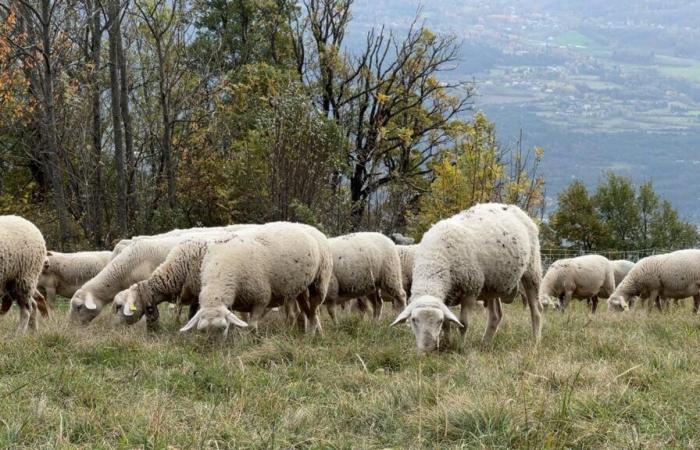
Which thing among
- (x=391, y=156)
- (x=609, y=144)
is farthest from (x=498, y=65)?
(x=391, y=156)

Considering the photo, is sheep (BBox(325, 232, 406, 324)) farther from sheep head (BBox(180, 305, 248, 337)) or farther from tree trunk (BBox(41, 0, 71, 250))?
tree trunk (BBox(41, 0, 71, 250))

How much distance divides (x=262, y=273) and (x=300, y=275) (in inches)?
21.2

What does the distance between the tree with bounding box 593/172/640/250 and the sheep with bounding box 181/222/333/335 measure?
57557 mm

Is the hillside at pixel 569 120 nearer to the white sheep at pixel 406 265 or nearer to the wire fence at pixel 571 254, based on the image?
the wire fence at pixel 571 254

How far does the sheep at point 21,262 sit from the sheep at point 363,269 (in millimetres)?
3948

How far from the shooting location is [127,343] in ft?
24.2

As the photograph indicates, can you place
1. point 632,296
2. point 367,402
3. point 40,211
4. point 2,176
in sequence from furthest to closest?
point 2,176
point 40,211
point 632,296
point 367,402

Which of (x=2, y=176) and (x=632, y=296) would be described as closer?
(x=632, y=296)

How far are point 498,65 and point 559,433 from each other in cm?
18373

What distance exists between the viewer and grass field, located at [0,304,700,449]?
464 centimetres

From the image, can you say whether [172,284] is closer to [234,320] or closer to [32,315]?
[32,315]

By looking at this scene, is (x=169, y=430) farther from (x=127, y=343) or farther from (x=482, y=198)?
(x=482, y=198)

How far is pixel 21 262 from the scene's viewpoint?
9.05 m

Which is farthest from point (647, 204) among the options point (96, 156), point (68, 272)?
point (68, 272)
